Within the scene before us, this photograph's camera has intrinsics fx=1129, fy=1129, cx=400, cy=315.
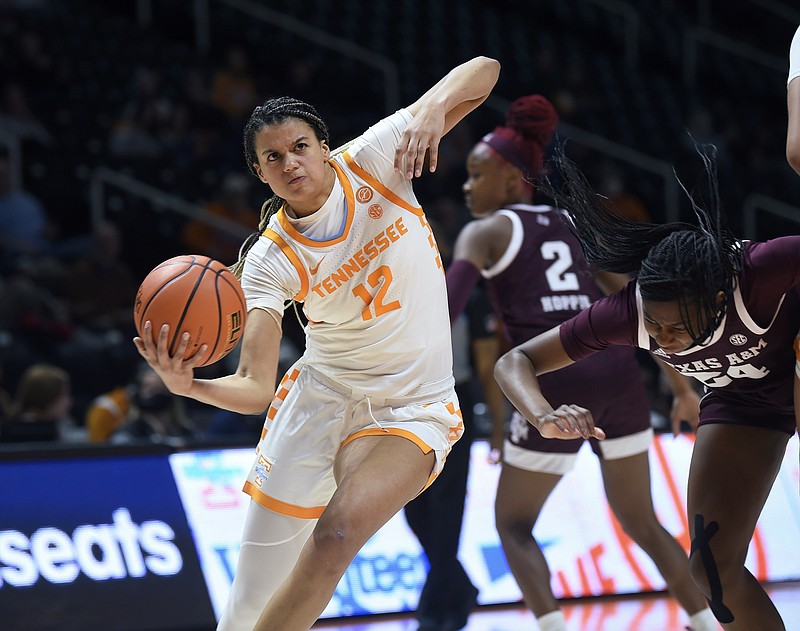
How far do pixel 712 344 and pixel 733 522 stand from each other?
55 centimetres

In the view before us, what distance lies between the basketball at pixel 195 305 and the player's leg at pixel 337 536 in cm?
55

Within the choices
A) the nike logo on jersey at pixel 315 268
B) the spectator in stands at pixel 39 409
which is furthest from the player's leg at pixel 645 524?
the spectator in stands at pixel 39 409

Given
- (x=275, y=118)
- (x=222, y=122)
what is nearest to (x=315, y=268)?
(x=275, y=118)

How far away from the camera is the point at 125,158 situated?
32.7ft

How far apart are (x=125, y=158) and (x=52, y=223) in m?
0.87

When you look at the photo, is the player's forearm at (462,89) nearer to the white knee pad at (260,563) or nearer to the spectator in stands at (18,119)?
the white knee pad at (260,563)

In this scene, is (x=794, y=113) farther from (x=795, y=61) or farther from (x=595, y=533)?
(x=595, y=533)

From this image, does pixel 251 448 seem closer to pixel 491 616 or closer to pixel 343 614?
pixel 343 614

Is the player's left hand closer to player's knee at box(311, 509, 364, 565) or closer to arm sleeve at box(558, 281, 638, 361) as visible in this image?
arm sleeve at box(558, 281, 638, 361)

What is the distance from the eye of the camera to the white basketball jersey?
359cm

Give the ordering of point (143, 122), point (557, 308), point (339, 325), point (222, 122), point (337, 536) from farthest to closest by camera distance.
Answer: point (222, 122)
point (143, 122)
point (557, 308)
point (339, 325)
point (337, 536)

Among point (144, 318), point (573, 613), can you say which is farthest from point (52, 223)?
point (144, 318)

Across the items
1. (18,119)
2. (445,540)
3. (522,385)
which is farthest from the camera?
(18,119)

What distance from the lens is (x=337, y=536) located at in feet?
10.5
